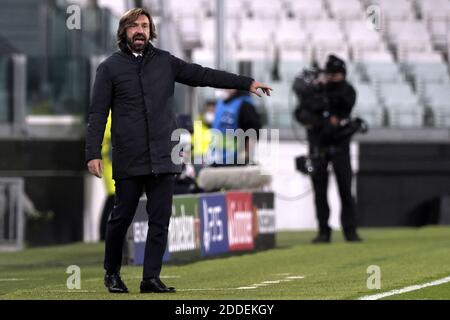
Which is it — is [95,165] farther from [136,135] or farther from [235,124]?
[235,124]

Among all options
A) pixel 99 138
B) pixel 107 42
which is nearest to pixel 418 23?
pixel 107 42

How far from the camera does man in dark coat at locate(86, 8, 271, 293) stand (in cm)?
1164

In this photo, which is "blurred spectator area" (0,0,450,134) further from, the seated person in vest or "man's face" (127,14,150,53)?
"man's face" (127,14,150,53)

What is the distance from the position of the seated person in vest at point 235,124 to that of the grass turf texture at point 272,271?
4.16 feet

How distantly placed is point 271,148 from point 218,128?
305 inches

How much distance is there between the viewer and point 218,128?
21.2 m

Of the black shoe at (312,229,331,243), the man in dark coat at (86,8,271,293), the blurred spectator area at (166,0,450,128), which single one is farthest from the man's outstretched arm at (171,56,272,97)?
the blurred spectator area at (166,0,450,128)

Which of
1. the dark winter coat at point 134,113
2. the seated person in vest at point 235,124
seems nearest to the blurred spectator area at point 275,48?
the seated person in vest at point 235,124

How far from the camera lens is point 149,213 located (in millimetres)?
11789

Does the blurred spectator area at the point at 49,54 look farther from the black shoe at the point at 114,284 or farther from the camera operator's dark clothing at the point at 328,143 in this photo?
the black shoe at the point at 114,284

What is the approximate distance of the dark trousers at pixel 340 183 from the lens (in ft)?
66.7

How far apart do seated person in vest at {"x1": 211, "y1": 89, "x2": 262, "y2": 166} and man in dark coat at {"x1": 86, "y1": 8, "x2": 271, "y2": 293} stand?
8.95 metres
